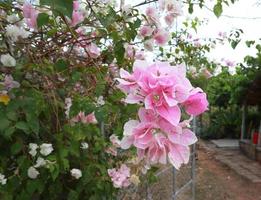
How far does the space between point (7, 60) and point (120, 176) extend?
866 mm

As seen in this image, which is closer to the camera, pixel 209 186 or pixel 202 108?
pixel 202 108

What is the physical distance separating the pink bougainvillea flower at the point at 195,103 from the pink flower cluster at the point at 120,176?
1.21 meters

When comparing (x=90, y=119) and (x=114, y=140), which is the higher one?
(x=90, y=119)

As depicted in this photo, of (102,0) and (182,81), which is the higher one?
(102,0)

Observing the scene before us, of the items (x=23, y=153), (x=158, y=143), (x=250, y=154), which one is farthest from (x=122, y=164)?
(x=250, y=154)

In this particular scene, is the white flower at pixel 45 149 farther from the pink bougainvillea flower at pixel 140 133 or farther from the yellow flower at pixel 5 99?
the pink bougainvillea flower at pixel 140 133

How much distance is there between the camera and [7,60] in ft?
4.63

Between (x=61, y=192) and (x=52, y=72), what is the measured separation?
72 centimetres

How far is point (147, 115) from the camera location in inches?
34.3

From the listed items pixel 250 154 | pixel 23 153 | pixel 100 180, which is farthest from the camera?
pixel 250 154

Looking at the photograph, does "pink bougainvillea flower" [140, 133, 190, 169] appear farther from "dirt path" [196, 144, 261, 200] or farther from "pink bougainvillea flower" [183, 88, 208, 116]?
"dirt path" [196, 144, 261, 200]

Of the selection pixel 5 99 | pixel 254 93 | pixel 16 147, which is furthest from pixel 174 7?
pixel 254 93

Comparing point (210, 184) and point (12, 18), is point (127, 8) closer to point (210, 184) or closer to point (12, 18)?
point (12, 18)

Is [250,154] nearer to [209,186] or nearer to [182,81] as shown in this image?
[209,186]
